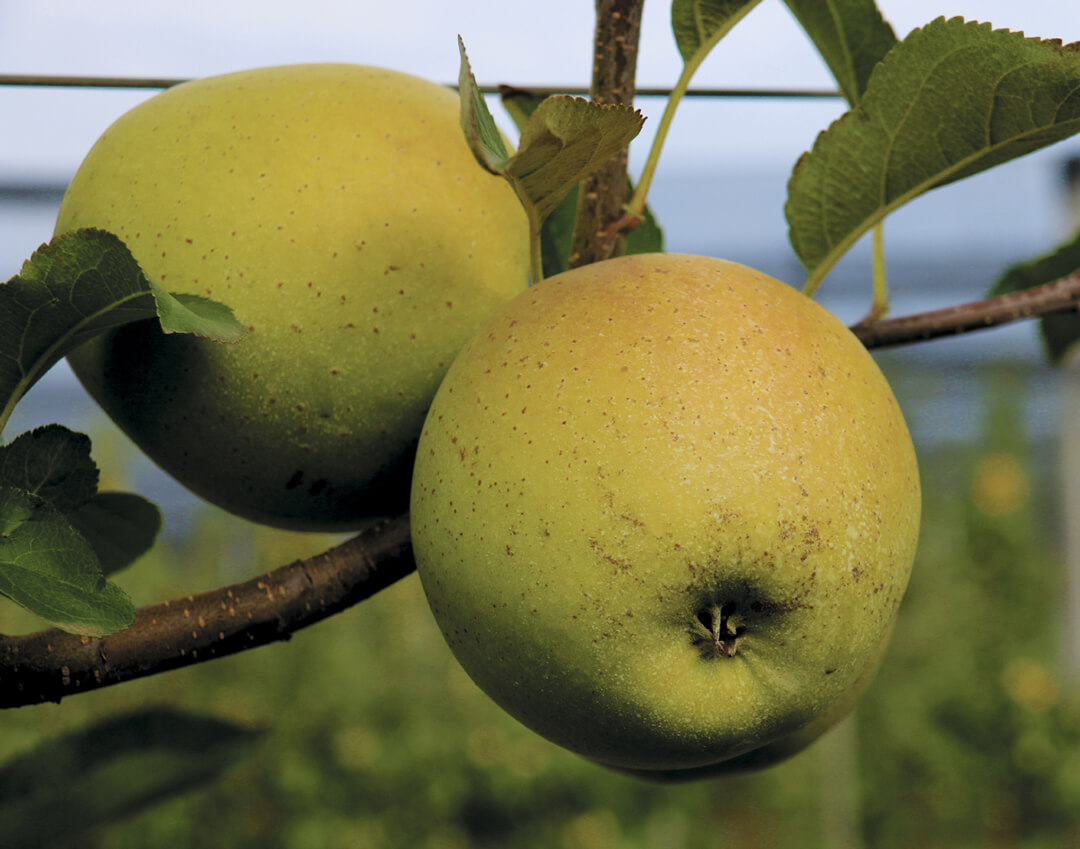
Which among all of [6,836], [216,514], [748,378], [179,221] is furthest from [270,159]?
[216,514]

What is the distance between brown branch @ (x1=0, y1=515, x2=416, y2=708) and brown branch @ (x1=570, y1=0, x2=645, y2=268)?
16 cm

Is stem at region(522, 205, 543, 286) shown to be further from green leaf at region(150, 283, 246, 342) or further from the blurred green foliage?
the blurred green foliage

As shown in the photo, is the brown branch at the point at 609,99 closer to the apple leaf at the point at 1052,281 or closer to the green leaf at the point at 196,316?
the green leaf at the point at 196,316

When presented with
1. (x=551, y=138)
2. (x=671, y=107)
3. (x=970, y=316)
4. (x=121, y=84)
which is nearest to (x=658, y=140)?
(x=671, y=107)

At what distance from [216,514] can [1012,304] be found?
263 cm

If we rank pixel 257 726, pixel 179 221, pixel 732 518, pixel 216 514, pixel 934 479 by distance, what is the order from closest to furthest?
1. pixel 732 518
2. pixel 179 221
3. pixel 257 726
4. pixel 216 514
5. pixel 934 479

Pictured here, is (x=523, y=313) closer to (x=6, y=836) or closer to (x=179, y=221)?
(x=179, y=221)

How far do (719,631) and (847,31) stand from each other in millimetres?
343

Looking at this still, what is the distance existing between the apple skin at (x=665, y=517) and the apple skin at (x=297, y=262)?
66 millimetres

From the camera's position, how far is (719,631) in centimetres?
33

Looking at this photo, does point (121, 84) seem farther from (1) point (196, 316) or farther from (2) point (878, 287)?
(2) point (878, 287)

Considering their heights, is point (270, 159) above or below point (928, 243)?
above

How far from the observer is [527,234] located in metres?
0.47

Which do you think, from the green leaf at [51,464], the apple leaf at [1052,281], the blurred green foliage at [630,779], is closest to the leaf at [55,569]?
the green leaf at [51,464]
